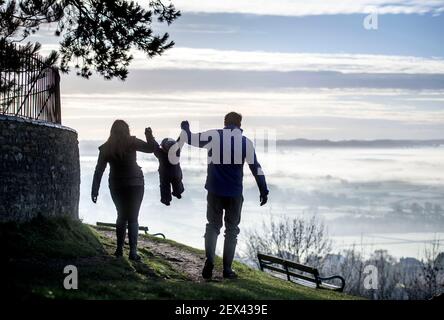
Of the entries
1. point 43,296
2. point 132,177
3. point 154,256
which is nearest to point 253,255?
point 154,256

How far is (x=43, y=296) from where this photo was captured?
325 inches

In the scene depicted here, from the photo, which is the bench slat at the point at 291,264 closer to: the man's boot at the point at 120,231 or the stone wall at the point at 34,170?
the man's boot at the point at 120,231

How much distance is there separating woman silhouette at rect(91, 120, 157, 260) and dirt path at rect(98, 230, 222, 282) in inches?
69.2

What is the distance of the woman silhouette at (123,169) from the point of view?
12297mm

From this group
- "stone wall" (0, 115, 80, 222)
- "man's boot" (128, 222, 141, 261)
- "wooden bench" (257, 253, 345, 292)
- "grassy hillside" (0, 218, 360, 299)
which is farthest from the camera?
"wooden bench" (257, 253, 345, 292)

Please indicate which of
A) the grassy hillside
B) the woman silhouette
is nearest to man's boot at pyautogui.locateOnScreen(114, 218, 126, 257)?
the woman silhouette

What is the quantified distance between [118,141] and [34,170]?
9.48ft

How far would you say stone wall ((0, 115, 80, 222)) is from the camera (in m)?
13.4

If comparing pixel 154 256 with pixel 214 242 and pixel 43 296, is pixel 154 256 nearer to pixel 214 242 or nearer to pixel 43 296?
pixel 214 242

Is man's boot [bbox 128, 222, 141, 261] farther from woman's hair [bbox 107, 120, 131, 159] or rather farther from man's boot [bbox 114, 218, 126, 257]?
woman's hair [bbox 107, 120, 131, 159]

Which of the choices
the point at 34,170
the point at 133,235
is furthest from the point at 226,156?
the point at 34,170

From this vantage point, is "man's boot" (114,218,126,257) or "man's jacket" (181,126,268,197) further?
"man's boot" (114,218,126,257)

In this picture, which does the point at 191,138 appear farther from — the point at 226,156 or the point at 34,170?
the point at 34,170

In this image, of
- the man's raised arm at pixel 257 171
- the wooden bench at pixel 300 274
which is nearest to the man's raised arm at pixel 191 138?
the man's raised arm at pixel 257 171
